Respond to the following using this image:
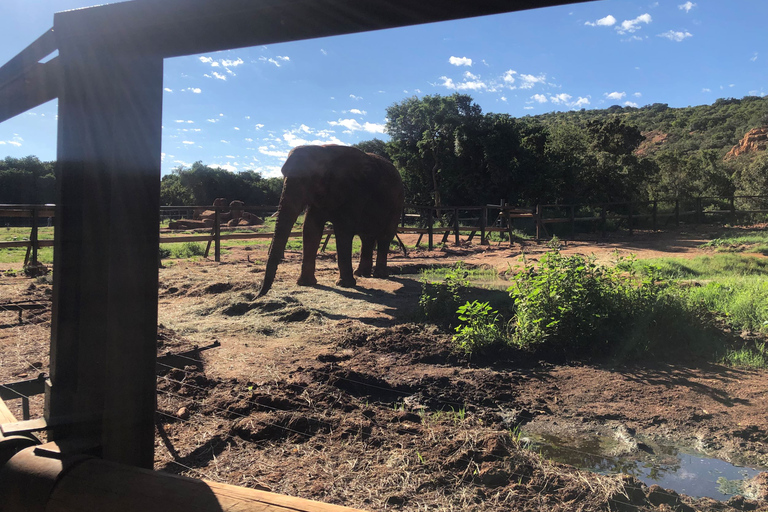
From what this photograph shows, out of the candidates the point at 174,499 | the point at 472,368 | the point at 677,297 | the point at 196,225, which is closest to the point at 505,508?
the point at 174,499

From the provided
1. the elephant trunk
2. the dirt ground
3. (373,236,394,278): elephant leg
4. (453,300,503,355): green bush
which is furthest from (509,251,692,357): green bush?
(373,236,394,278): elephant leg

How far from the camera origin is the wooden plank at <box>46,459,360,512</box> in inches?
46.7

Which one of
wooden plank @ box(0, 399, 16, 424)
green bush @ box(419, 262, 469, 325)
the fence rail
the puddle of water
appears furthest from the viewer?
the fence rail

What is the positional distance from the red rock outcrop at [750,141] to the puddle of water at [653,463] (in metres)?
68.9

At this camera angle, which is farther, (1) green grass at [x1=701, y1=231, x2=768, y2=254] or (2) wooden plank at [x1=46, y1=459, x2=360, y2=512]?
(1) green grass at [x1=701, y1=231, x2=768, y2=254]

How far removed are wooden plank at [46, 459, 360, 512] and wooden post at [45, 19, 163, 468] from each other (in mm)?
248

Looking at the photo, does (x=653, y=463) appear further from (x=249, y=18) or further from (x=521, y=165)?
(x=521, y=165)

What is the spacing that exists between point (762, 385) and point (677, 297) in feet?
6.26

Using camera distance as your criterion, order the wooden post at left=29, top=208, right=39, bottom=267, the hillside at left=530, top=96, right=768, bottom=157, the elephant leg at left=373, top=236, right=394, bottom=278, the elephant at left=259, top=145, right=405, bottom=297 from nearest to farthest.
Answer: the elephant at left=259, top=145, right=405, bottom=297, the wooden post at left=29, top=208, right=39, bottom=267, the elephant leg at left=373, top=236, right=394, bottom=278, the hillside at left=530, top=96, right=768, bottom=157

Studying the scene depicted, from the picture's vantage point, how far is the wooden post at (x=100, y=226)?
Answer: 5.24ft

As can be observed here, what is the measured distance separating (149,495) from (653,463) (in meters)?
3.18

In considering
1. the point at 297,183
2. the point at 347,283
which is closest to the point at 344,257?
the point at 347,283

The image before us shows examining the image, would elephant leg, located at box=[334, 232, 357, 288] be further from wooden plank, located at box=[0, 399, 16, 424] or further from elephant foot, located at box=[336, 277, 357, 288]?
wooden plank, located at box=[0, 399, 16, 424]

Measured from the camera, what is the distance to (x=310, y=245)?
32.5 ft
